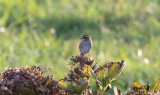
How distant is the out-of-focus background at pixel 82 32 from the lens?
16.6ft

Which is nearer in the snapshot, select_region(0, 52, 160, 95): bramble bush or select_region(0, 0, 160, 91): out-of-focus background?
select_region(0, 52, 160, 95): bramble bush

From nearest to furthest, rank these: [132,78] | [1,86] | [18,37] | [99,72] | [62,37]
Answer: [1,86]
[99,72]
[132,78]
[18,37]
[62,37]

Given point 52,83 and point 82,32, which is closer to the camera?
point 52,83

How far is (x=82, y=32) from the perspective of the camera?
644cm

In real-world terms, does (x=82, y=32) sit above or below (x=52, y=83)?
above

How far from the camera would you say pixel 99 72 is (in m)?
1.47

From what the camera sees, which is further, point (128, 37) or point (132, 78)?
point (128, 37)

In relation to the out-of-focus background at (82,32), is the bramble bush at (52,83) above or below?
below

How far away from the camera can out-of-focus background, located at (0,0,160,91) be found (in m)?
5.07

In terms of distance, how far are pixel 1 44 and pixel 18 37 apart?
23.0 inches

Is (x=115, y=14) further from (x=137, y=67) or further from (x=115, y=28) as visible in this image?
(x=137, y=67)

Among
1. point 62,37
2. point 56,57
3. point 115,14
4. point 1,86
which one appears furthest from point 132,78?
point 1,86

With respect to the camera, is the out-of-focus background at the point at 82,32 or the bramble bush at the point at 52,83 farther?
the out-of-focus background at the point at 82,32

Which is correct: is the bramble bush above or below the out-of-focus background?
below
